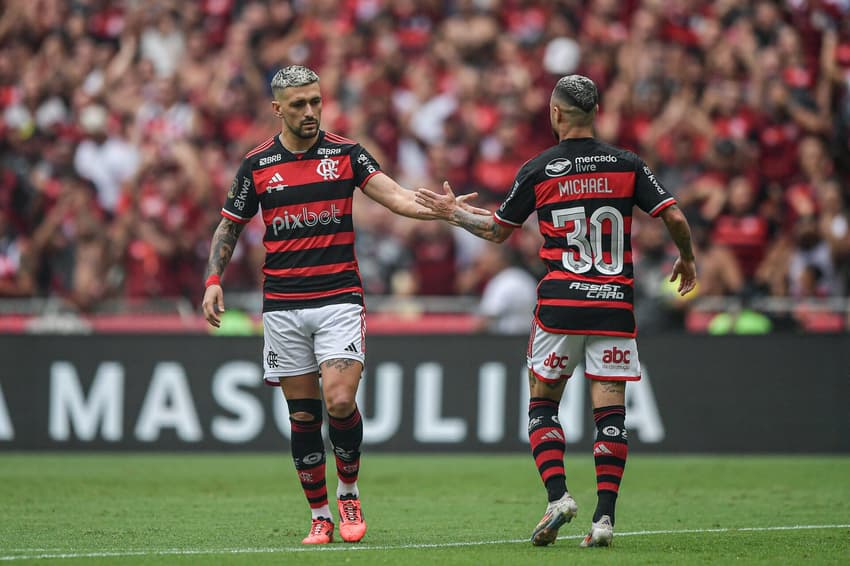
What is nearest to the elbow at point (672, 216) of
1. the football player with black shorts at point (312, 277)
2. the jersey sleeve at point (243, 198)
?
the football player with black shorts at point (312, 277)

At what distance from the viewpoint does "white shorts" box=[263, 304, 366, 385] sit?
7855mm

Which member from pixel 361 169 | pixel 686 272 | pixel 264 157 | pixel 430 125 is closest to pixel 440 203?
pixel 361 169

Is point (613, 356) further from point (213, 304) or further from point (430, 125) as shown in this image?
point (430, 125)

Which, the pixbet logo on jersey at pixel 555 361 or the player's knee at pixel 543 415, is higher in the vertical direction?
the pixbet logo on jersey at pixel 555 361

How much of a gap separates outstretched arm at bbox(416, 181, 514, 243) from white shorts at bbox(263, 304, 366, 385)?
0.75 metres

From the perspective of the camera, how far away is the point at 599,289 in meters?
7.73

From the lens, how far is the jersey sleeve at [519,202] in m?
7.86

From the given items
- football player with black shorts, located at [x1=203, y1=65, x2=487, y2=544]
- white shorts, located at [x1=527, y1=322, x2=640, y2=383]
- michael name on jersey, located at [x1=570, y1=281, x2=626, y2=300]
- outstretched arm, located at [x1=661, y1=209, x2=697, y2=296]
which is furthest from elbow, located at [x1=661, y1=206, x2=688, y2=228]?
football player with black shorts, located at [x1=203, y1=65, x2=487, y2=544]

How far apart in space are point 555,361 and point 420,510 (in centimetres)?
260

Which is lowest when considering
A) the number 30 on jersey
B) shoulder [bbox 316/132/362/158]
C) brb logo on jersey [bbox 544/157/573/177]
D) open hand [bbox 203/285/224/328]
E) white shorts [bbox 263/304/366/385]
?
white shorts [bbox 263/304/366/385]

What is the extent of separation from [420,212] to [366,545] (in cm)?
194

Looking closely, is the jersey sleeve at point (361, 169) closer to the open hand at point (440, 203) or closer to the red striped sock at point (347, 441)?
the open hand at point (440, 203)

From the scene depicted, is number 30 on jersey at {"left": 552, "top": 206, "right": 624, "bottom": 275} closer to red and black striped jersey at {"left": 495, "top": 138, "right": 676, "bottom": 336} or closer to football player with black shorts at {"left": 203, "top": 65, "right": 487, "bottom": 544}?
red and black striped jersey at {"left": 495, "top": 138, "right": 676, "bottom": 336}

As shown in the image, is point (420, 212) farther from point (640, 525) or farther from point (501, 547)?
point (640, 525)
